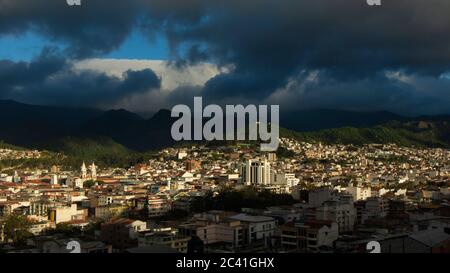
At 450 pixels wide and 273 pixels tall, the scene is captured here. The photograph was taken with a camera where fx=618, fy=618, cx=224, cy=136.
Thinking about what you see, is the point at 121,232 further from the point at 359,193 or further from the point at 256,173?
the point at 256,173

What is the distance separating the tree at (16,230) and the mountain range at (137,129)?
42603 millimetres

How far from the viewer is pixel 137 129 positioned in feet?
284

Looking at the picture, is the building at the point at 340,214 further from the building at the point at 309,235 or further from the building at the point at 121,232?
the building at the point at 121,232

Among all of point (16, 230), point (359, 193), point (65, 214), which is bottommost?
point (16, 230)

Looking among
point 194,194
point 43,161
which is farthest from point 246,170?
point 43,161

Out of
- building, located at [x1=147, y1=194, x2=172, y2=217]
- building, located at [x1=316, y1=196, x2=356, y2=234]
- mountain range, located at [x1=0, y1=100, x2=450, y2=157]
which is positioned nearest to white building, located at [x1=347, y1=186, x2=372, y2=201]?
building, located at [x1=316, y1=196, x2=356, y2=234]

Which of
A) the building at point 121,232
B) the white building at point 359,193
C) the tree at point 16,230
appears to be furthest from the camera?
the white building at point 359,193

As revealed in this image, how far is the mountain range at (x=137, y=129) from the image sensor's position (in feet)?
203

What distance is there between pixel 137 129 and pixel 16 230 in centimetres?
Result: 7290

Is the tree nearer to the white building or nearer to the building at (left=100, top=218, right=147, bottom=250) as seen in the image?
Answer: the building at (left=100, top=218, right=147, bottom=250)

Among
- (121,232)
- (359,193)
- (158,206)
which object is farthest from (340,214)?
(359,193)

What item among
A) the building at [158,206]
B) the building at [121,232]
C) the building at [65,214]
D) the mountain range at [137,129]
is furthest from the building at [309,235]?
Answer: the mountain range at [137,129]
